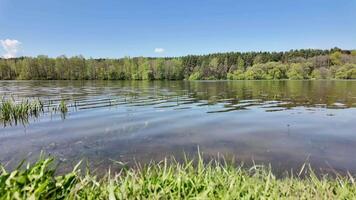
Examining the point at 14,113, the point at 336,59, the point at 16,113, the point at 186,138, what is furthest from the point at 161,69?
the point at 186,138

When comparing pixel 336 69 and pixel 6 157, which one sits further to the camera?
pixel 336 69

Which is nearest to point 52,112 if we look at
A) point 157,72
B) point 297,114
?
point 297,114

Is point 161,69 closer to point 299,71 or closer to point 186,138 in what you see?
point 299,71

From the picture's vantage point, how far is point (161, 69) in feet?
386

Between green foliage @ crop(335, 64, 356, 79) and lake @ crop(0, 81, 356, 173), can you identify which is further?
green foliage @ crop(335, 64, 356, 79)

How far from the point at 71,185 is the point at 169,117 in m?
13.7

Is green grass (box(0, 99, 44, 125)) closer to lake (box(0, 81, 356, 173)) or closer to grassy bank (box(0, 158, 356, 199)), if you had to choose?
lake (box(0, 81, 356, 173))

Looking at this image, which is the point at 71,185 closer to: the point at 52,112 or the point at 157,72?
the point at 52,112

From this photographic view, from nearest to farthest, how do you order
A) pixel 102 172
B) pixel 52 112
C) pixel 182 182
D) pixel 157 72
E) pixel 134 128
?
pixel 182 182
pixel 102 172
pixel 134 128
pixel 52 112
pixel 157 72

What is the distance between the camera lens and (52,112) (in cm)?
1869

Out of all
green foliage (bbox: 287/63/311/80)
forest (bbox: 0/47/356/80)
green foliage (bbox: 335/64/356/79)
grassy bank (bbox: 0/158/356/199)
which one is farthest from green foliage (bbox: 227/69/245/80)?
grassy bank (bbox: 0/158/356/199)

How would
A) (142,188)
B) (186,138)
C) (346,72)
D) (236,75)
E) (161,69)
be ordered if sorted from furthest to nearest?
(236,75) → (161,69) → (346,72) → (186,138) → (142,188)

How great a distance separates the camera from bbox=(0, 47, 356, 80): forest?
108750 millimetres

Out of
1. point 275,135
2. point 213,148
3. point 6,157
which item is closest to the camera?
point 6,157
